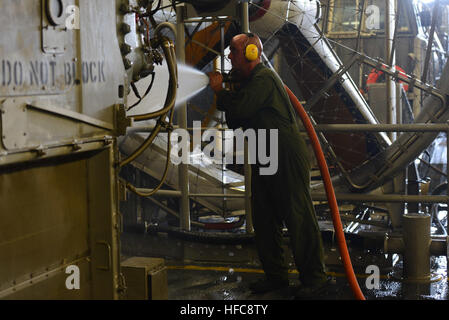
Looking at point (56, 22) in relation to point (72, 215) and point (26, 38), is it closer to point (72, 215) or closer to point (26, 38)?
point (26, 38)

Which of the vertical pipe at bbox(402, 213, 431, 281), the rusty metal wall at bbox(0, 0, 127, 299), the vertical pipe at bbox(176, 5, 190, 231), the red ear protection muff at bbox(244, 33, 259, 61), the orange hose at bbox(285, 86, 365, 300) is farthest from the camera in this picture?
the vertical pipe at bbox(176, 5, 190, 231)

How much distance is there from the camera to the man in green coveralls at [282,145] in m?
5.44

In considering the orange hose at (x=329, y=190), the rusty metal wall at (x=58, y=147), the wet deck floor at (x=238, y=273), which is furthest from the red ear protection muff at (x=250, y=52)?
the wet deck floor at (x=238, y=273)

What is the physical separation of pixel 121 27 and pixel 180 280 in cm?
285

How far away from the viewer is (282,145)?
5508mm

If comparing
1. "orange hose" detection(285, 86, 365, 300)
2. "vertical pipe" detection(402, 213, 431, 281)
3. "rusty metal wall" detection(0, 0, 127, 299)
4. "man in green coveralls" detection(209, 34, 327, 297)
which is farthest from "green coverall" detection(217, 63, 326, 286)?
"rusty metal wall" detection(0, 0, 127, 299)

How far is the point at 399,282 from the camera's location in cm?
604

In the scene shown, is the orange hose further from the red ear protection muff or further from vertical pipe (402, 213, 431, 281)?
vertical pipe (402, 213, 431, 281)

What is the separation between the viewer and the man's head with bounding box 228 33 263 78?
18.3ft

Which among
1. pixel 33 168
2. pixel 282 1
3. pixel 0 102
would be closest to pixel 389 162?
pixel 282 1

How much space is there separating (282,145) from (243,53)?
0.88 m

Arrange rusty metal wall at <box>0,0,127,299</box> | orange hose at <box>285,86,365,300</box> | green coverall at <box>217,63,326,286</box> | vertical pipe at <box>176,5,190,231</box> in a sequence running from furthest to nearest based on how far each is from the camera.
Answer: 1. vertical pipe at <box>176,5,190,231</box>
2. orange hose at <box>285,86,365,300</box>
3. green coverall at <box>217,63,326,286</box>
4. rusty metal wall at <box>0,0,127,299</box>

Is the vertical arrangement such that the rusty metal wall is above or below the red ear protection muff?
below

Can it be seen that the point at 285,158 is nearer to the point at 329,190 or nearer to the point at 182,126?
the point at 329,190
